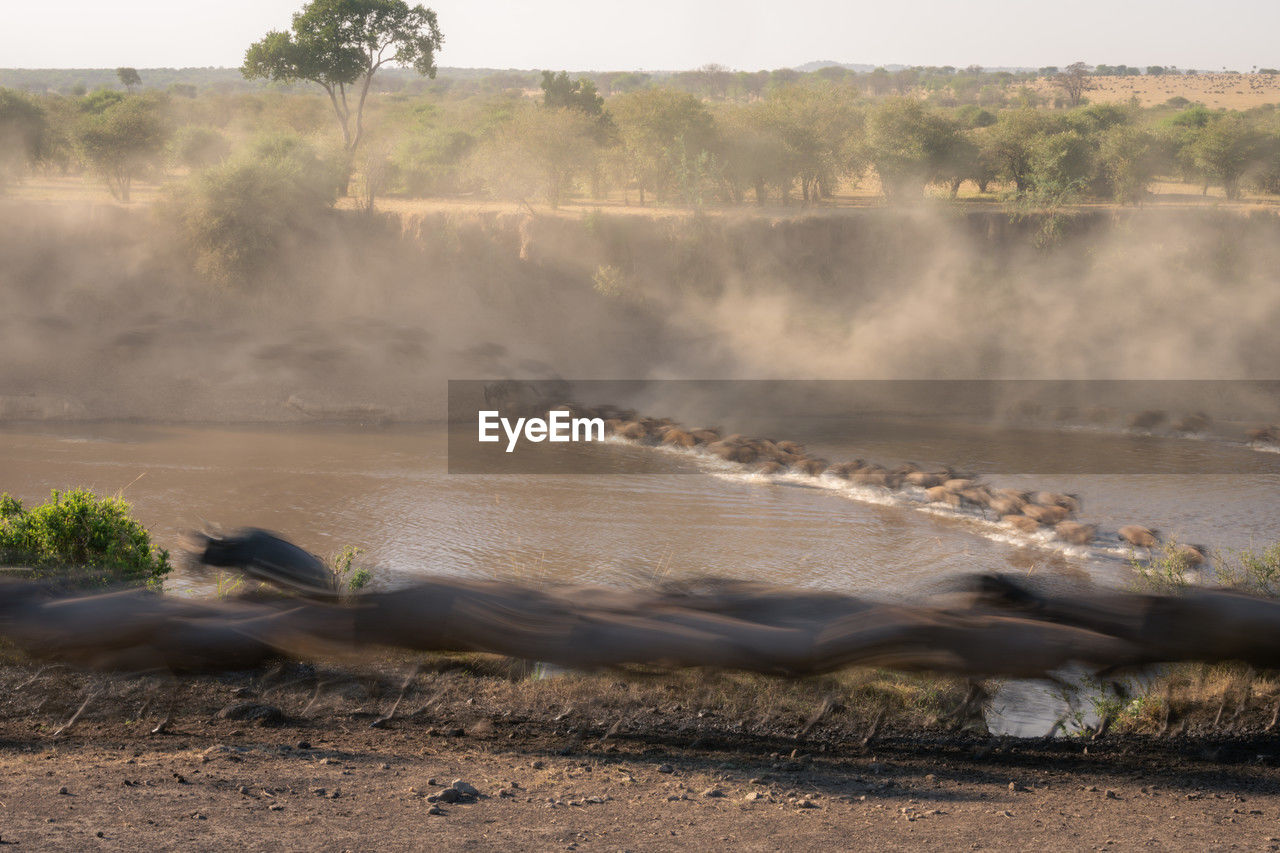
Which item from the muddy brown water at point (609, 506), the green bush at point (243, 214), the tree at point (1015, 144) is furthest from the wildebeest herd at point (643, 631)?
the tree at point (1015, 144)

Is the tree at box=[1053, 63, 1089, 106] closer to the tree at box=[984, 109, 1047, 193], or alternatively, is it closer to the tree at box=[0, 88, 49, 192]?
the tree at box=[984, 109, 1047, 193]

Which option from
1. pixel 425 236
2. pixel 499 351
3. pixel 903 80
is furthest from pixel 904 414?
pixel 903 80

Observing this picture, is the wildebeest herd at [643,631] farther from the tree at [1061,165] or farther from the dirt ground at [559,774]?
the tree at [1061,165]

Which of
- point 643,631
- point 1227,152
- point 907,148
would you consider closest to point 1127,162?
point 1227,152

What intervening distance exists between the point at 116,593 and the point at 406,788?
2688 mm

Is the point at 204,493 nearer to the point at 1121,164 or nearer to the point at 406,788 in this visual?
the point at 406,788

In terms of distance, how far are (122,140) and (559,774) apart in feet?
149

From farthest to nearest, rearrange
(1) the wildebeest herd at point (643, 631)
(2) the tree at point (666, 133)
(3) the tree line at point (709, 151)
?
(2) the tree at point (666, 133), (3) the tree line at point (709, 151), (1) the wildebeest herd at point (643, 631)

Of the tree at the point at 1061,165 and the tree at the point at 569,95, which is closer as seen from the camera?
the tree at the point at 1061,165

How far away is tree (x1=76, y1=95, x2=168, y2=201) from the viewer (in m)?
44.7

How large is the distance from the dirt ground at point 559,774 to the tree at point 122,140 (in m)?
42.3

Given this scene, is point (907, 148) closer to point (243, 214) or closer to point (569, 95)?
point (569, 95)

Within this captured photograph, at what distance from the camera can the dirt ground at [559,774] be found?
648 cm

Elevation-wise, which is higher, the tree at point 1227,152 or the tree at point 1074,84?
the tree at point 1074,84
